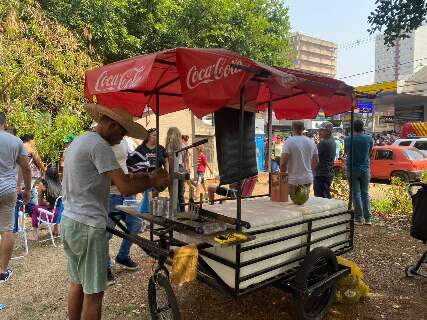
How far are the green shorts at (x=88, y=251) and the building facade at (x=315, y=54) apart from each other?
11716cm

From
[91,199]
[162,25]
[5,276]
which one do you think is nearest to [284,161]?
[91,199]

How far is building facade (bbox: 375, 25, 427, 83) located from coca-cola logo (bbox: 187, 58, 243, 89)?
70.1 meters

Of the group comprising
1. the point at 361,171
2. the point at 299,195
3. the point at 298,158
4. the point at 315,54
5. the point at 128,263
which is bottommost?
the point at 128,263

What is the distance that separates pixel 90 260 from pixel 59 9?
12.8 m

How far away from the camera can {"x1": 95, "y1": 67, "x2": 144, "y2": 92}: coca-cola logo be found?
9.26 ft

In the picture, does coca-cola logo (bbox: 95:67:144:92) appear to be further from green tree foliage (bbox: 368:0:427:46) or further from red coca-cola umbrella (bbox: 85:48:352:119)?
green tree foliage (bbox: 368:0:427:46)

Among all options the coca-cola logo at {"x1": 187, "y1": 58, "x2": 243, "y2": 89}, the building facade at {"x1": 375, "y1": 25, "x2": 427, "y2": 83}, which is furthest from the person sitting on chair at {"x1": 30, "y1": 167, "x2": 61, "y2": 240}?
the building facade at {"x1": 375, "y1": 25, "x2": 427, "y2": 83}

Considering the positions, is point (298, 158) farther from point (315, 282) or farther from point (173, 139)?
point (315, 282)

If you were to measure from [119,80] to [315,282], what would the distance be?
2.43m

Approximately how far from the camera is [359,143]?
23.3 ft

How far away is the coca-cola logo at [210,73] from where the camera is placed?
2889 millimetres

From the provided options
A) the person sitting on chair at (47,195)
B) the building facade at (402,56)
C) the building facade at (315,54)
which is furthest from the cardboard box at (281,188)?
the building facade at (315,54)

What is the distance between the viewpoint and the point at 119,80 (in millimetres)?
3025

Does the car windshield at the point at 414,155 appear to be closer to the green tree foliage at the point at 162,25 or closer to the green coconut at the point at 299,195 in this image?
the green tree foliage at the point at 162,25
